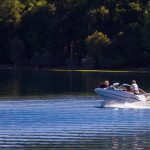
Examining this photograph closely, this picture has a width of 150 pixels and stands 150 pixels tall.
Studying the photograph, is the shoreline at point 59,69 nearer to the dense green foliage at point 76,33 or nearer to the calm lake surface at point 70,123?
the dense green foliage at point 76,33

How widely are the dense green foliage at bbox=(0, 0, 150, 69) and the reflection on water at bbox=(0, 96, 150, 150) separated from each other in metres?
80.0

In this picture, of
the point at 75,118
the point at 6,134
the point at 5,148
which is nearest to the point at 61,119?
the point at 75,118

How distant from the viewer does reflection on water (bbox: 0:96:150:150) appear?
3172 centimetres

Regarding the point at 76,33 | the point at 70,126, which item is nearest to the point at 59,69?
the point at 76,33

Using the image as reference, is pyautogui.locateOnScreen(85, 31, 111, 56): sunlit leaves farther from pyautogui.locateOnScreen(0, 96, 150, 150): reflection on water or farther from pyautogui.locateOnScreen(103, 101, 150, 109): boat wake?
pyautogui.locateOnScreen(103, 101, 150, 109): boat wake

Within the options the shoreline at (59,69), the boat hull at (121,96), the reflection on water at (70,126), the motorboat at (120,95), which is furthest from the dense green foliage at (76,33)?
the reflection on water at (70,126)

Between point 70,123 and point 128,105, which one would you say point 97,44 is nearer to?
point 128,105

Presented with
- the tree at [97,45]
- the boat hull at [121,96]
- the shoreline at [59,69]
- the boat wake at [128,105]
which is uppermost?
the tree at [97,45]

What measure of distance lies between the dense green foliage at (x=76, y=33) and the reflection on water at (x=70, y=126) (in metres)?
80.0

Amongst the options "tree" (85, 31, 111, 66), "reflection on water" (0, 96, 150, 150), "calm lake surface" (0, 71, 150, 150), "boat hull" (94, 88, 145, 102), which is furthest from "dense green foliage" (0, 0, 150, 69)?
"reflection on water" (0, 96, 150, 150)

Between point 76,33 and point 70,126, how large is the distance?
109m

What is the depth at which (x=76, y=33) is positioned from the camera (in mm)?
146375

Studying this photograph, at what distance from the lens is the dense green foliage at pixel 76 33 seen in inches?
5236

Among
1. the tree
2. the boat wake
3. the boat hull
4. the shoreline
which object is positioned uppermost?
the tree
